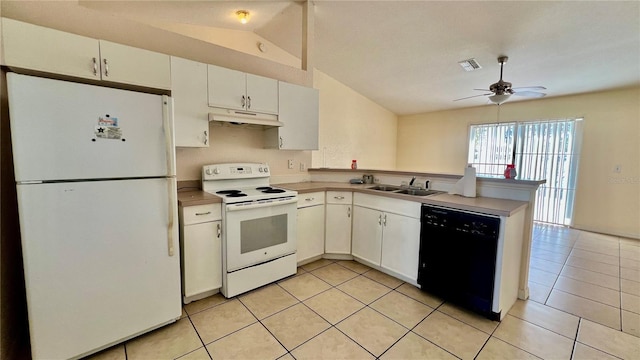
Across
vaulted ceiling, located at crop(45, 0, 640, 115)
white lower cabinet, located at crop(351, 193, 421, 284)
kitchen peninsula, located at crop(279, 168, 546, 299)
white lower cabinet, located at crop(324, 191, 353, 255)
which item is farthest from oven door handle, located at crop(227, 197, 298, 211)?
vaulted ceiling, located at crop(45, 0, 640, 115)

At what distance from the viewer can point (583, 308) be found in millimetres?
2273

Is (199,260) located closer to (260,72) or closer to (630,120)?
(260,72)

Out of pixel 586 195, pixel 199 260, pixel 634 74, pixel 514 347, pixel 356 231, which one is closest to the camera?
pixel 514 347

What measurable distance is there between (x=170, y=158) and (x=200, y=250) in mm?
843

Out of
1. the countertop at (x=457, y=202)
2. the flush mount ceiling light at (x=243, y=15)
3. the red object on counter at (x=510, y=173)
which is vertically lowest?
the countertop at (x=457, y=202)

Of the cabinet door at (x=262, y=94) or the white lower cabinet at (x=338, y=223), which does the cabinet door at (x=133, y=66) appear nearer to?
the cabinet door at (x=262, y=94)

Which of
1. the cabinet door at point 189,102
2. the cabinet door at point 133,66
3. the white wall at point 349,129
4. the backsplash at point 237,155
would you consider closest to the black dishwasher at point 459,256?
the backsplash at point 237,155

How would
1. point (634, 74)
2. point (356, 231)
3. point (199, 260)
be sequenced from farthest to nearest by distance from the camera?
1. point (634, 74)
2. point (356, 231)
3. point (199, 260)

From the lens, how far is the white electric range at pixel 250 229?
2.30 metres

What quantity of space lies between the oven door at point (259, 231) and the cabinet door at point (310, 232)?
20 centimetres

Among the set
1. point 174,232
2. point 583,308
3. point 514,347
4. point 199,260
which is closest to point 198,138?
point 174,232

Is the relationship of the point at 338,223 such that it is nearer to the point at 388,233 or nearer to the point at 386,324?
the point at 388,233

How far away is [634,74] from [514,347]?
169 inches

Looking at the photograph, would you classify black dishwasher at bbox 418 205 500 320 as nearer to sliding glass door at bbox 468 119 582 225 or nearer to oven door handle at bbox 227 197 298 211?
oven door handle at bbox 227 197 298 211
